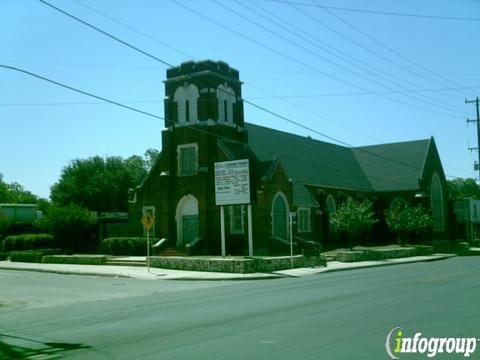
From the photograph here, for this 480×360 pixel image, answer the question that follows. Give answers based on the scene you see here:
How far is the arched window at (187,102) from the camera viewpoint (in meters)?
38.9

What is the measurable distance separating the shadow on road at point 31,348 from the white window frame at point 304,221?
33.2 meters

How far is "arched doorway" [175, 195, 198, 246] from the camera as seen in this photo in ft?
128

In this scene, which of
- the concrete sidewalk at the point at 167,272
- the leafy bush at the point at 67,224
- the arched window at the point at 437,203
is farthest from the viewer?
the arched window at the point at 437,203

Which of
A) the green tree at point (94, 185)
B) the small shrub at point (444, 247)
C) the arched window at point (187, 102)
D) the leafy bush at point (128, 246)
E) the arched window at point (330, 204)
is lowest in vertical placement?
the small shrub at point (444, 247)

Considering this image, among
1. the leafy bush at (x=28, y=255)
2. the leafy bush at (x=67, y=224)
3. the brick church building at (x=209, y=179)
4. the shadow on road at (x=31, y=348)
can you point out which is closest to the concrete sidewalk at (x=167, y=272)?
the leafy bush at (x=28, y=255)

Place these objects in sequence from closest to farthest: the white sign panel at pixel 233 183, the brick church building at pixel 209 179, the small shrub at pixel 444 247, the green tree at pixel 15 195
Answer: the white sign panel at pixel 233 183, the brick church building at pixel 209 179, the small shrub at pixel 444 247, the green tree at pixel 15 195

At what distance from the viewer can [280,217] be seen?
39.2 m

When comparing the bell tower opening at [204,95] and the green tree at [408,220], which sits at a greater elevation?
the bell tower opening at [204,95]

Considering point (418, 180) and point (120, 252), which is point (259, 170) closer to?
point (120, 252)

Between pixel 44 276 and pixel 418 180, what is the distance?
39.0 m

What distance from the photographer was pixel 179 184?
1559 inches

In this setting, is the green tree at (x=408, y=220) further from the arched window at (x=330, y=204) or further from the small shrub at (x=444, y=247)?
the arched window at (x=330, y=204)

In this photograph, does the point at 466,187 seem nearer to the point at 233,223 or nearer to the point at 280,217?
the point at 280,217

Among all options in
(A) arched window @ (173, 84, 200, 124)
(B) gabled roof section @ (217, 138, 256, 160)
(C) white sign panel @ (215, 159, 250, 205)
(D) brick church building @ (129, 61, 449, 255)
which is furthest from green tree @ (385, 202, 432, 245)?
(C) white sign panel @ (215, 159, 250, 205)
